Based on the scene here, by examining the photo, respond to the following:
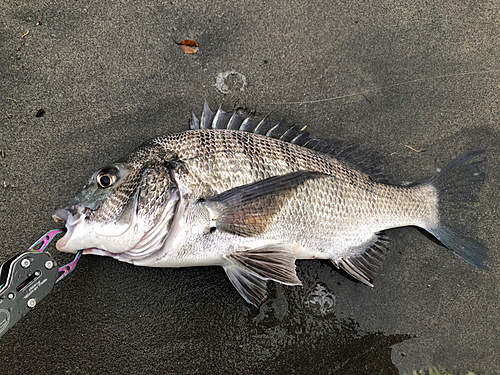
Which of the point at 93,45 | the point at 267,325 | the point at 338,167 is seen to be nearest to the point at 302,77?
the point at 338,167

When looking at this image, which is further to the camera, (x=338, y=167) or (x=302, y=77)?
(x=302, y=77)

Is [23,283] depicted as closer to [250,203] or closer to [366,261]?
[250,203]

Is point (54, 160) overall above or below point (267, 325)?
above

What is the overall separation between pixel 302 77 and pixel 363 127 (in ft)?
2.15

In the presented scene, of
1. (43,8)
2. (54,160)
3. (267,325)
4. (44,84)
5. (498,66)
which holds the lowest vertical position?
(267,325)

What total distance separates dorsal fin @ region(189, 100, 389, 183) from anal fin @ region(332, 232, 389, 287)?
0.46 meters

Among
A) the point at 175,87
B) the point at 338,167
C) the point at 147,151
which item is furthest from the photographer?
the point at 175,87

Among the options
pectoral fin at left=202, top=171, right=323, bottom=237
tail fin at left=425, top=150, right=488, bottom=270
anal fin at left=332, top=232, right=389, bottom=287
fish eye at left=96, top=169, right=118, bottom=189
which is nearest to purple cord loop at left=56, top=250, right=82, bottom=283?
fish eye at left=96, top=169, right=118, bottom=189

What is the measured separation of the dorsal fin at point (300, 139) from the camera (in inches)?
86.1

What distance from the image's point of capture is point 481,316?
7.98ft

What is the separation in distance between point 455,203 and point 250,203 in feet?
5.20

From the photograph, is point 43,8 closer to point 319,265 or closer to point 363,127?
point 363,127

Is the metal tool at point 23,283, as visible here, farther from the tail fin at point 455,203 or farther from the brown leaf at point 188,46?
the tail fin at point 455,203

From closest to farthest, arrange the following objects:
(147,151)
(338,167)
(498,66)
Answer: (147,151) → (338,167) → (498,66)
